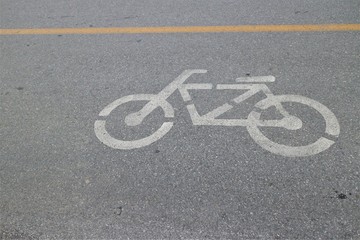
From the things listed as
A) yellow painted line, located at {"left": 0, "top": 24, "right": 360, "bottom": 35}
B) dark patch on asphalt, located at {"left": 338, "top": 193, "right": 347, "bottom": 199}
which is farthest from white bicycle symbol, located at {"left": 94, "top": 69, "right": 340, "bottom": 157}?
yellow painted line, located at {"left": 0, "top": 24, "right": 360, "bottom": 35}

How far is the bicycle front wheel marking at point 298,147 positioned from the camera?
309 centimetres

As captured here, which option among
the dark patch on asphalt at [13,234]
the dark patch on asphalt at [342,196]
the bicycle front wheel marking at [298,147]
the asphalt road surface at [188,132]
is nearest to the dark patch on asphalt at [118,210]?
the asphalt road surface at [188,132]

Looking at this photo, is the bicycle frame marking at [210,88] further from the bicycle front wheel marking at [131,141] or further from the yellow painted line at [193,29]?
the yellow painted line at [193,29]

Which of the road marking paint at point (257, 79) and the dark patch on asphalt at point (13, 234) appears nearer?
the dark patch on asphalt at point (13, 234)

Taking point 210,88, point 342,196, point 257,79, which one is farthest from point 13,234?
point 257,79

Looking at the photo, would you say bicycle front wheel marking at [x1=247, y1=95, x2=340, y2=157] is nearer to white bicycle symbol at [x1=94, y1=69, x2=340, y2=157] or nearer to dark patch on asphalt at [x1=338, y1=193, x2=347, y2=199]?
white bicycle symbol at [x1=94, y1=69, x2=340, y2=157]

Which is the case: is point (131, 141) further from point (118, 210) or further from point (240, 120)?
point (240, 120)

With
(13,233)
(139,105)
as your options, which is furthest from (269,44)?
(13,233)

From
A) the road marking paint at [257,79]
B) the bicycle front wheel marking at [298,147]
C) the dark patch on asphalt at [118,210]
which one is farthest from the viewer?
the road marking paint at [257,79]

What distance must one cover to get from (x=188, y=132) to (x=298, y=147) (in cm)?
103

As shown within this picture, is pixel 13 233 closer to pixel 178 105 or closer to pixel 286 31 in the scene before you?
pixel 178 105

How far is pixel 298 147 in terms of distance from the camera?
313 centimetres

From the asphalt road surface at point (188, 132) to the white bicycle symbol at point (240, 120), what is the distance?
2cm

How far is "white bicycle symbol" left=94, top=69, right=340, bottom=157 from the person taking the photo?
3.16 m
